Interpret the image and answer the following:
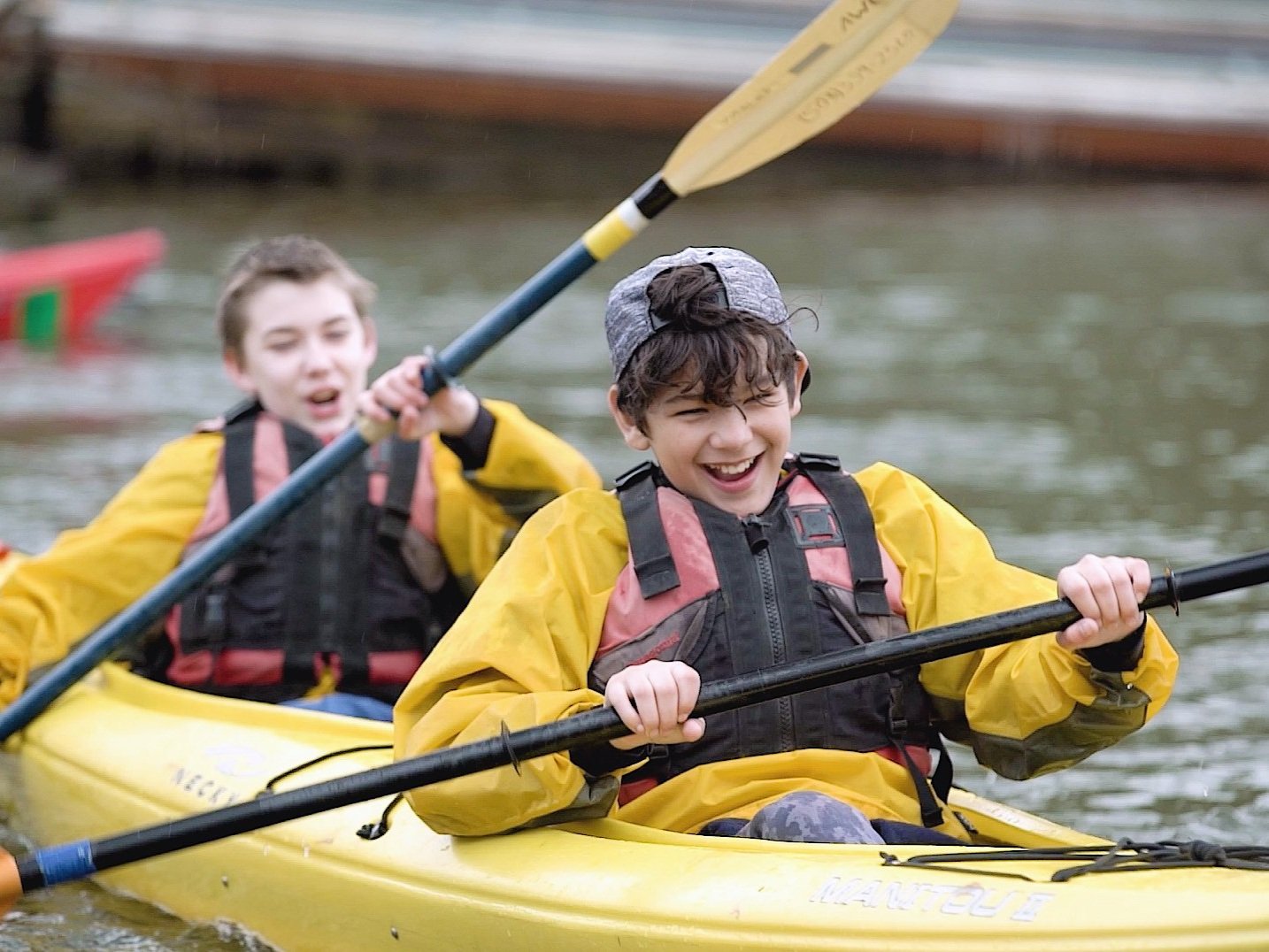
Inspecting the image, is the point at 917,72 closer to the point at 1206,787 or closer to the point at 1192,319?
the point at 1192,319

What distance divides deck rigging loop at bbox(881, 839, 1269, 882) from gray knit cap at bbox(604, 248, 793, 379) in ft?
2.17

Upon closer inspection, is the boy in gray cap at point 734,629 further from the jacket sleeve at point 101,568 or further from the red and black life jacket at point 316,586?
the jacket sleeve at point 101,568

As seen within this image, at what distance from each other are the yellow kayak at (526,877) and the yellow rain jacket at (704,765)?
0.26 feet

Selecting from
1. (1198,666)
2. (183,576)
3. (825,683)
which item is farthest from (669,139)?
(825,683)

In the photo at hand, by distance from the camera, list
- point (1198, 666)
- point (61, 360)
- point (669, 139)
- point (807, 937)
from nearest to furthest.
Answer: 1. point (807, 937)
2. point (1198, 666)
3. point (61, 360)
4. point (669, 139)

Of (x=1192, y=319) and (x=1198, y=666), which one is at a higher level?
(x=1192, y=319)

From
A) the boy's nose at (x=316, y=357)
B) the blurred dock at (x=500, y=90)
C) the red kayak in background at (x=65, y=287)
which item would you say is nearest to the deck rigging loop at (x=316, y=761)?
the boy's nose at (x=316, y=357)

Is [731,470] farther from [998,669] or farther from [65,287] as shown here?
[65,287]

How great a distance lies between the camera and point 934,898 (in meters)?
2.07

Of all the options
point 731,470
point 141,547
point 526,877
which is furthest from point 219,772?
point 731,470

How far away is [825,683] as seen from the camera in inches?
87.2

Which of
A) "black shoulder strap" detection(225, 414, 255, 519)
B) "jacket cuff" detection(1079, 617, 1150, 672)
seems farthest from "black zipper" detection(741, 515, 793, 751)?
"black shoulder strap" detection(225, 414, 255, 519)

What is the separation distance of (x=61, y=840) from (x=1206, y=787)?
2.02 meters

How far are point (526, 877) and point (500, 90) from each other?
449 inches
